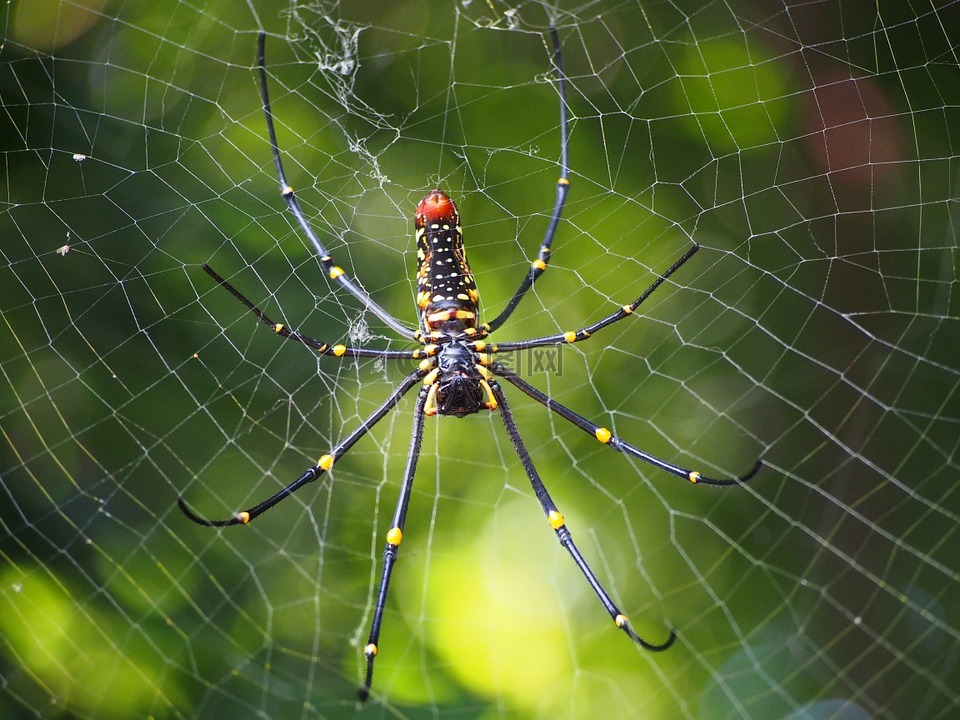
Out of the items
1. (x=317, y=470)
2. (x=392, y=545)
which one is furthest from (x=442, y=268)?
(x=392, y=545)

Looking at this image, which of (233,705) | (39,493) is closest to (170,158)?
(39,493)

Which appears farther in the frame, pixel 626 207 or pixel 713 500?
pixel 713 500

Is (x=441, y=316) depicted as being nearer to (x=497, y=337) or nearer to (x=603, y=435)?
(x=603, y=435)

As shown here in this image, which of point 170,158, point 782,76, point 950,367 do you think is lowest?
point 950,367

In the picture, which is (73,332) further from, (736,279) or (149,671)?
(736,279)

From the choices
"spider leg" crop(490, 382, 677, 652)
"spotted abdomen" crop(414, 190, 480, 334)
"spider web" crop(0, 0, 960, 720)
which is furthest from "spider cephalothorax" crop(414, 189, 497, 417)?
"spider web" crop(0, 0, 960, 720)

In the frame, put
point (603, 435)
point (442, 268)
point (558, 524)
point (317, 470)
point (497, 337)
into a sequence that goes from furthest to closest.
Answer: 1. point (497, 337)
2. point (603, 435)
3. point (558, 524)
4. point (317, 470)
5. point (442, 268)

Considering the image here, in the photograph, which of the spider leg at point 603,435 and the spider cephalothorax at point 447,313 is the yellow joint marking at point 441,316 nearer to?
the spider cephalothorax at point 447,313
